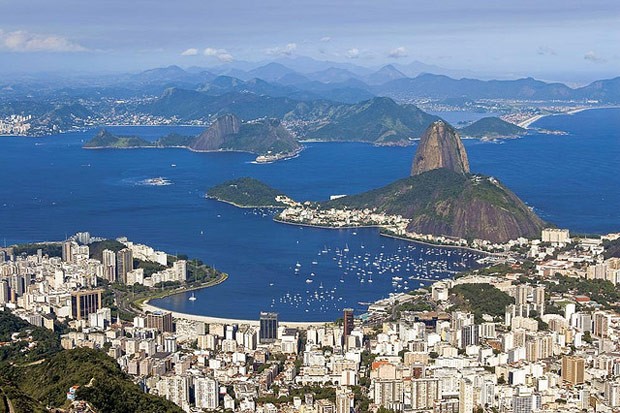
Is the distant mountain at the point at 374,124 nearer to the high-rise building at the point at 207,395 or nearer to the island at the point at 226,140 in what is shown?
the island at the point at 226,140

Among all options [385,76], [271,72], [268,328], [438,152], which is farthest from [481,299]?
[271,72]

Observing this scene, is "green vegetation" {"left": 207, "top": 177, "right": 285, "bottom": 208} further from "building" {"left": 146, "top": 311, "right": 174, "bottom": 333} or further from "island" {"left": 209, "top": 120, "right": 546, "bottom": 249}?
"building" {"left": 146, "top": 311, "right": 174, "bottom": 333}

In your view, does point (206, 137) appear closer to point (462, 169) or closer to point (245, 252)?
point (462, 169)

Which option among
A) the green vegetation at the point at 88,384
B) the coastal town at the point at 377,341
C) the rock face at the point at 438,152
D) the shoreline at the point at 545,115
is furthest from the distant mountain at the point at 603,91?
the green vegetation at the point at 88,384

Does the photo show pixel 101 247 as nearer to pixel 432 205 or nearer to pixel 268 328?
pixel 268 328

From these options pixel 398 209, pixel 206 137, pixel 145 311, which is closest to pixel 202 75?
pixel 206 137
